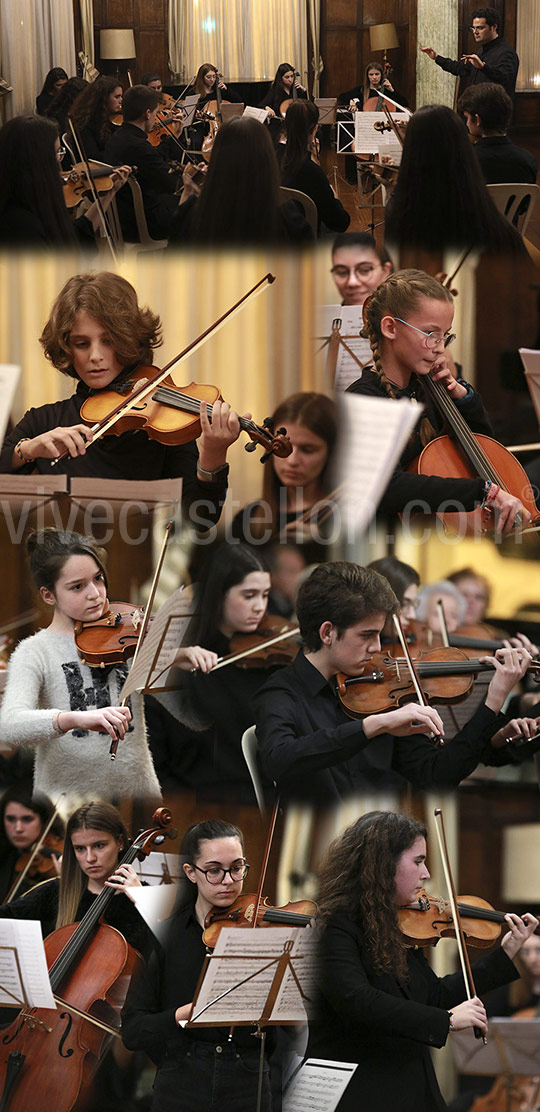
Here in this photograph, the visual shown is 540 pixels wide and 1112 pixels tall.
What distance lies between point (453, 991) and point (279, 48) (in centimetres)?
710

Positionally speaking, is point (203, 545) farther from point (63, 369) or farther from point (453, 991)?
point (453, 991)

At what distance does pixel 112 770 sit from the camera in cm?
277

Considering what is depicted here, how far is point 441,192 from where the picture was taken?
317 cm

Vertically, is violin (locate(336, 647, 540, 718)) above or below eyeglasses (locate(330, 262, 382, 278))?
below

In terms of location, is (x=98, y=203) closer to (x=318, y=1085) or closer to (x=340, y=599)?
Answer: (x=340, y=599)

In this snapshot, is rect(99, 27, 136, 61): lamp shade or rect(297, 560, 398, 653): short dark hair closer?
rect(297, 560, 398, 653): short dark hair

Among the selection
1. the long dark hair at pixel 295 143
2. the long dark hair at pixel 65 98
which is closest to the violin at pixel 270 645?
the long dark hair at pixel 295 143

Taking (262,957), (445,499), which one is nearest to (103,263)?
(445,499)

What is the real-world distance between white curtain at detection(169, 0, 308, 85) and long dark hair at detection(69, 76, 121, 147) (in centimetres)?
272

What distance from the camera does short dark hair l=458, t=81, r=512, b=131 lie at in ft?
12.8

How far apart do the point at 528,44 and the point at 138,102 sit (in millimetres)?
4393

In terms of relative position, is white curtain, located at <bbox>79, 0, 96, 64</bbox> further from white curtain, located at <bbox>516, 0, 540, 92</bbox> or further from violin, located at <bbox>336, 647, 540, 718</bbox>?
violin, located at <bbox>336, 647, 540, 718</bbox>

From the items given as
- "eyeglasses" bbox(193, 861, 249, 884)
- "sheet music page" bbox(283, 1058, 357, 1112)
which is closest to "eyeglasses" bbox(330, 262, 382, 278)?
"eyeglasses" bbox(193, 861, 249, 884)

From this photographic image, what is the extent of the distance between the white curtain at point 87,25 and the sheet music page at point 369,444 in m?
5.87
